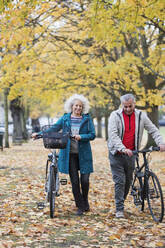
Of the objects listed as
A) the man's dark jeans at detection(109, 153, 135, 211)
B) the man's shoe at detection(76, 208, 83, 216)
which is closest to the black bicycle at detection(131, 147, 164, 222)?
the man's dark jeans at detection(109, 153, 135, 211)

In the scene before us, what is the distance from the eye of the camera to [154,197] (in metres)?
6.24

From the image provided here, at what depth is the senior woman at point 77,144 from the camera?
6.48 metres

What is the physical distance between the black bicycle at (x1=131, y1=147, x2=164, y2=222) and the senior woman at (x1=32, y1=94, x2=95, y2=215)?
2.78ft

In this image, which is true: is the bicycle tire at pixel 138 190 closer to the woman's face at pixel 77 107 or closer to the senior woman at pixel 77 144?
the senior woman at pixel 77 144

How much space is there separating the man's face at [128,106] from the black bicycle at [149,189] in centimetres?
66

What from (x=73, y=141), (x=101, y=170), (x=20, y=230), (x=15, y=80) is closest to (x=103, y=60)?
(x=15, y=80)

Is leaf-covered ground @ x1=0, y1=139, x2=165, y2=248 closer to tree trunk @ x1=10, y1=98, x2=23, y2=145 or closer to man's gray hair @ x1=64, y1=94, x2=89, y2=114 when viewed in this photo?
man's gray hair @ x1=64, y1=94, x2=89, y2=114

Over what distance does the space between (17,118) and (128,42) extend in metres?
12.5

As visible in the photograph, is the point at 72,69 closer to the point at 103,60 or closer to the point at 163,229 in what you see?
the point at 103,60

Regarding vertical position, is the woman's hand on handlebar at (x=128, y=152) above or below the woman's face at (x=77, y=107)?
below

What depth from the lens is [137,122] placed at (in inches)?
251

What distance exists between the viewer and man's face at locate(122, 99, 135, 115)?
6.27 meters

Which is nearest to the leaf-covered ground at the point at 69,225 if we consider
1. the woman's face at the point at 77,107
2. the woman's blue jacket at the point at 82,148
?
the woman's blue jacket at the point at 82,148

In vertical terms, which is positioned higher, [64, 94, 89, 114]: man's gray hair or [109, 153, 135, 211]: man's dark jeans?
[64, 94, 89, 114]: man's gray hair
